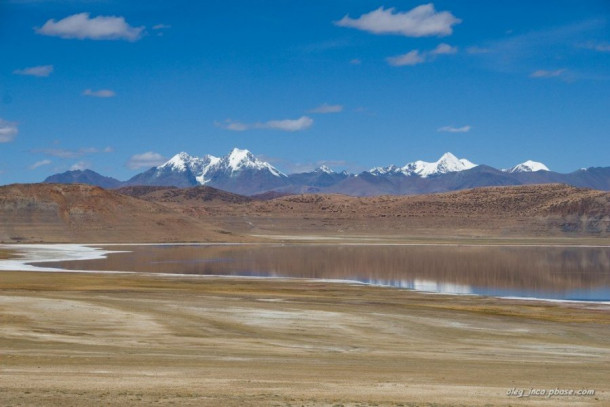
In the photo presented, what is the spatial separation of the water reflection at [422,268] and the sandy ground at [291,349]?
986 cm

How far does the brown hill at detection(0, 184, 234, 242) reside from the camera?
132875 millimetres

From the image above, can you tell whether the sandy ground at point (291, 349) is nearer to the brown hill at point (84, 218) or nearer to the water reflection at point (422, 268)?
the water reflection at point (422, 268)

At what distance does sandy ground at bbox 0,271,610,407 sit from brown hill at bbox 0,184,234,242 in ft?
291

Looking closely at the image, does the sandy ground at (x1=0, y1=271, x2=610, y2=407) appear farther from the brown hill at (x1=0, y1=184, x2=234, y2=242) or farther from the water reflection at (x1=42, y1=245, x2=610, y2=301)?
the brown hill at (x1=0, y1=184, x2=234, y2=242)

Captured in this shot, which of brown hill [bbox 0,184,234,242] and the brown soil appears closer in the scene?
brown hill [bbox 0,184,234,242]

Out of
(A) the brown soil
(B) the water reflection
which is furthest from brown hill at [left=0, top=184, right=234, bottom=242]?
(B) the water reflection

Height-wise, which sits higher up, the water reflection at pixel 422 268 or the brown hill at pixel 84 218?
the brown hill at pixel 84 218

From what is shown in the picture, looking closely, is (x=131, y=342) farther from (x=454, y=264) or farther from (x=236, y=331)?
(x=454, y=264)

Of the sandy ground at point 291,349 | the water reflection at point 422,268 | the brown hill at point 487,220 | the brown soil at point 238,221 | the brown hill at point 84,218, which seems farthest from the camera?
the brown hill at point 487,220

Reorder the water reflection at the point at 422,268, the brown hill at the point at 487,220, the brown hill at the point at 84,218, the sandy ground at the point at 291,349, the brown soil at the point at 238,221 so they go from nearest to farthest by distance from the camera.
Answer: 1. the sandy ground at the point at 291,349
2. the water reflection at the point at 422,268
3. the brown hill at the point at 84,218
4. the brown soil at the point at 238,221
5. the brown hill at the point at 487,220

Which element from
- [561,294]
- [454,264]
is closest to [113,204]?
[454,264]

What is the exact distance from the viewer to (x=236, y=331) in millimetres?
31078

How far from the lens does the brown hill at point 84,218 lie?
133 m

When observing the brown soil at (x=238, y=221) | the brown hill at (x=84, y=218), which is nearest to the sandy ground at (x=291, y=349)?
the brown hill at (x=84, y=218)
